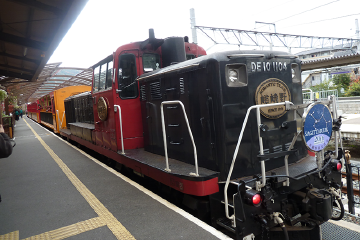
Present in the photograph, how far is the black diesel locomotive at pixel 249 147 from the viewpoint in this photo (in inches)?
102

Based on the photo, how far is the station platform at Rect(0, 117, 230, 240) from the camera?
266 centimetres

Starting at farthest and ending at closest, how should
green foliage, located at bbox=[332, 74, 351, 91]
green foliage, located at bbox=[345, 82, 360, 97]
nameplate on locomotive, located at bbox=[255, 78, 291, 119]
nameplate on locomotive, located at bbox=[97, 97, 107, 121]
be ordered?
green foliage, located at bbox=[332, 74, 351, 91]
green foliage, located at bbox=[345, 82, 360, 97]
nameplate on locomotive, located at bbox=[97, 97, 107, 121]
nameplate on locomotive, located at bbox=[255, 78, 291, 119]

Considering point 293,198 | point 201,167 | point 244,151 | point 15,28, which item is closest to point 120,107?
point 201,167

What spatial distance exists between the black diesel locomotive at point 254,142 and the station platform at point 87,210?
51 centimetres

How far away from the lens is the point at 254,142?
3.22m

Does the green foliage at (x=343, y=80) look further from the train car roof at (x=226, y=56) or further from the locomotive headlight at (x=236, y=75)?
the locomotive headlight at (x=236, y=75)

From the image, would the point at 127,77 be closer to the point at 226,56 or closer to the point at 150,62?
the point at 150,62

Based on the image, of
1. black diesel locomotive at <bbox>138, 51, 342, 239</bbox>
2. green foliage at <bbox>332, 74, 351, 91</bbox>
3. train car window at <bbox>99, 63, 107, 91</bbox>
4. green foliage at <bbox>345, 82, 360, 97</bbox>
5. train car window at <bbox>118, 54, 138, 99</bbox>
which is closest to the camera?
black diesel locomotive at <bbox>138, 51, 342, 239</bbox>

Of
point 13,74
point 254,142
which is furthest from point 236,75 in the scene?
point 13,74

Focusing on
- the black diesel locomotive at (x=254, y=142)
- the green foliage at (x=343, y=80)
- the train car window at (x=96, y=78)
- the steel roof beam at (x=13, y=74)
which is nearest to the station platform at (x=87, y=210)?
the black diesel locomotive at (x=254, y=142)

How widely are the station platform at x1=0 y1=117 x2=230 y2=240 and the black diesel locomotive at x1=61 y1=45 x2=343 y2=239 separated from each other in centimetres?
38

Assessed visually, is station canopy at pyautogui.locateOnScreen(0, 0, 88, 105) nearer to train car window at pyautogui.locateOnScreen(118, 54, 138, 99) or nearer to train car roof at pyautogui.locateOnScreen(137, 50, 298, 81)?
train car window at pyautogui.locateOnScreen(118, 54, 138, 99)

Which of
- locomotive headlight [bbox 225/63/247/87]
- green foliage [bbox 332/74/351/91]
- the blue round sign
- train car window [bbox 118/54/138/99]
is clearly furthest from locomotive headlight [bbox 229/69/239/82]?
green foliage [bbox 332/74/351/91]

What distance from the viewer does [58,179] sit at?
15.6 ft
